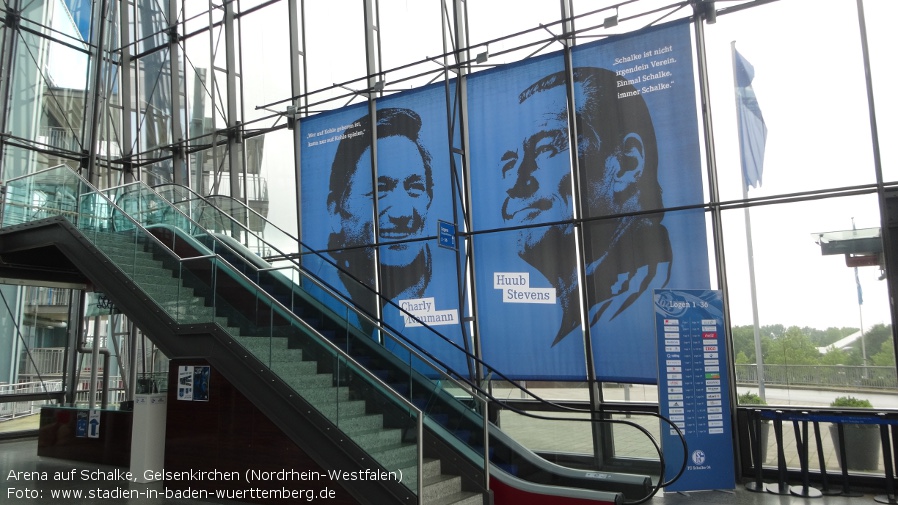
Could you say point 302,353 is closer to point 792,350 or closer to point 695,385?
point 695,385

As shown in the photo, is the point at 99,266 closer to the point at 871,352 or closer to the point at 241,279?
the point at 241,279

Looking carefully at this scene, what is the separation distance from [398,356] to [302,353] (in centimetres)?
122

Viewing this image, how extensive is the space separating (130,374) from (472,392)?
9.43 metres

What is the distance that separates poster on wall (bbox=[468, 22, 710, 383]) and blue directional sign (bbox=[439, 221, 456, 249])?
1.52 ft

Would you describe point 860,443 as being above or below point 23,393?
below

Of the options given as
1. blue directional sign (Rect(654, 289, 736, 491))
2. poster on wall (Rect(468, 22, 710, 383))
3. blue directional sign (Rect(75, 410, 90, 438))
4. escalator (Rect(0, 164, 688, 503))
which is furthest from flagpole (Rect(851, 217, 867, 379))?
blue directional sign (Rect(75, 410, 90, 438))

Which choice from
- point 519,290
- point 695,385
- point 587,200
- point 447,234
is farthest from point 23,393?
point 695,385

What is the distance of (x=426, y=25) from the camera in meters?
11.2

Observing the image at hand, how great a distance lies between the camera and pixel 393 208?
439 inches

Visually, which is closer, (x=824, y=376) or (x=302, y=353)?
(x=302, y=353)

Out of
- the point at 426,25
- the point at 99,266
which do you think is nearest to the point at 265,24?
the point at 426,25

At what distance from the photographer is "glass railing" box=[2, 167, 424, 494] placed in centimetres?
634

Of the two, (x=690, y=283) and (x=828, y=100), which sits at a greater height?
(x=828, y=100)

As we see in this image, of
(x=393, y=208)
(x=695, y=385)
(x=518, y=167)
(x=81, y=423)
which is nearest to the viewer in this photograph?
(x=695, y=385)
